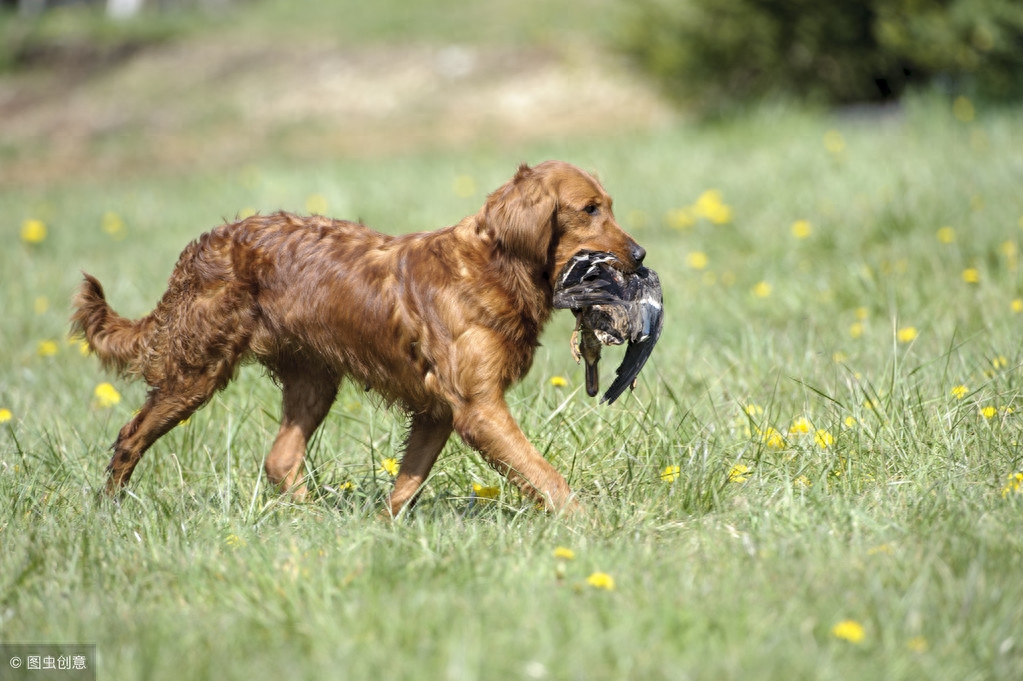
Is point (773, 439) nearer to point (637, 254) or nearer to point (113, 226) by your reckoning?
point (637, 254)

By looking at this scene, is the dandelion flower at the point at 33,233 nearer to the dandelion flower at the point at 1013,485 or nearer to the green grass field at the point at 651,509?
the green grass field at the point at 651,509

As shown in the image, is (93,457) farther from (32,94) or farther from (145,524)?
(32,94)

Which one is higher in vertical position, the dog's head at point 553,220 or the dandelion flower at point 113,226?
the dog's head at point 553,220

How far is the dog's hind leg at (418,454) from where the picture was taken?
12.2ft

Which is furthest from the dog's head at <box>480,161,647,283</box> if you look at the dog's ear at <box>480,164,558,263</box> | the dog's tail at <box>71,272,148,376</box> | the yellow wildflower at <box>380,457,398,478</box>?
the dog's tail at <box>71,272,148,376</box>

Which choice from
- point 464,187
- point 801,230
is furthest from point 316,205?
point 801,230

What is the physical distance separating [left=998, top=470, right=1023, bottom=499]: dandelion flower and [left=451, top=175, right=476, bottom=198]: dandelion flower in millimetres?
5894

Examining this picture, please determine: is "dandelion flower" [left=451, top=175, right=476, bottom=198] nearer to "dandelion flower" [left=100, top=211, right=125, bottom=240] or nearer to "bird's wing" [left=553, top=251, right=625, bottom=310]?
"dandelion flower" [left=100, top=211, right=125, bottom=240]

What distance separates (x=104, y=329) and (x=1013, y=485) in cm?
316

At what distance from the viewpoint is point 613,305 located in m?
3.41

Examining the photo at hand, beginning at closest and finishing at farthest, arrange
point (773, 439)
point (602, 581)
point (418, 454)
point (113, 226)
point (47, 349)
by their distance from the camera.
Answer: point (602, 581) → point (773, 439) → point (418, 454) → point (47, 349) → point (113, 226)

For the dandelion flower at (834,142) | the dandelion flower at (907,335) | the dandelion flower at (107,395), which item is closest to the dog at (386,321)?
the dandelion flower at (107,395)

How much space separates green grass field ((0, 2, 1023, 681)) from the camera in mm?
2549

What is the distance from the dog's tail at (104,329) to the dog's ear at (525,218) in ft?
4.89
